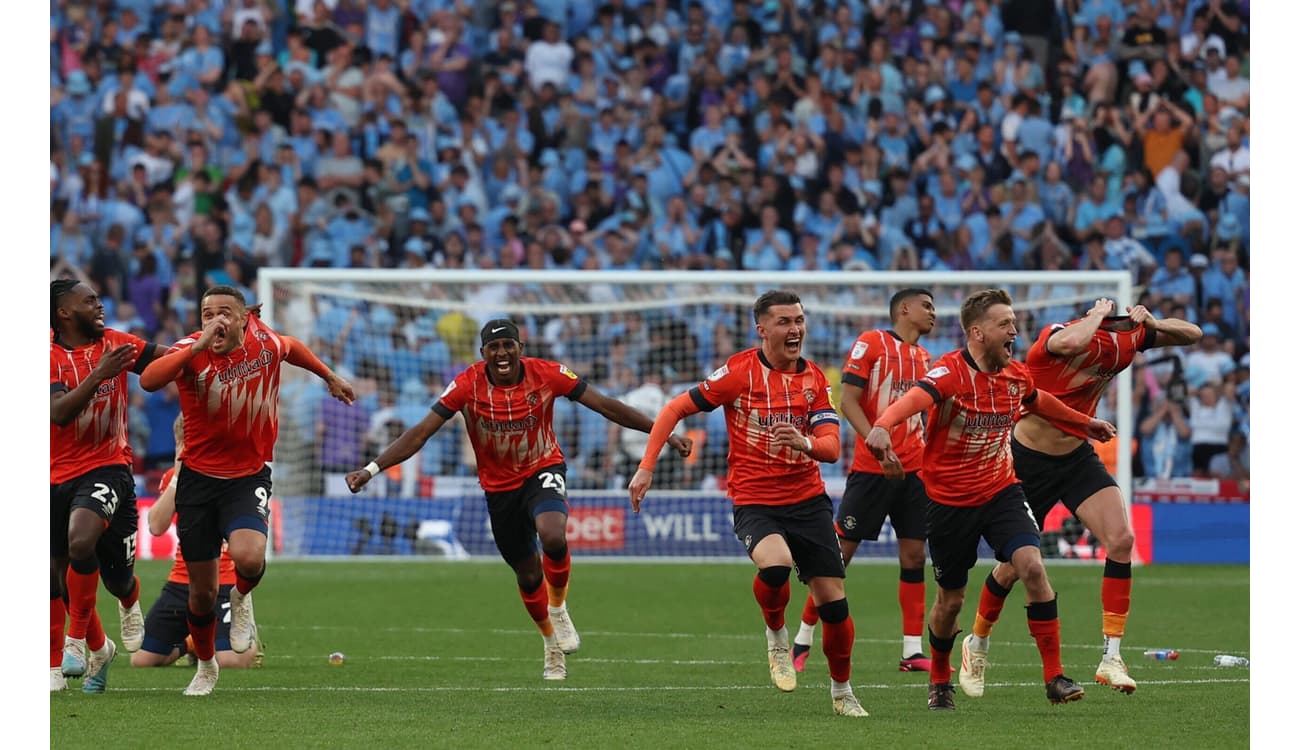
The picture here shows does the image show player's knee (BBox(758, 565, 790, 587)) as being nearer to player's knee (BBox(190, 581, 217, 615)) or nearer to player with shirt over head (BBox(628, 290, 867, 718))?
player with shirt over head (BBox(628, 290, 867, 718))

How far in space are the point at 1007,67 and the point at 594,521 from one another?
34.8 ft

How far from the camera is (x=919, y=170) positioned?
89.6 ft

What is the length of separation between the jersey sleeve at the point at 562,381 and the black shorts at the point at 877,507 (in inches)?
92.7

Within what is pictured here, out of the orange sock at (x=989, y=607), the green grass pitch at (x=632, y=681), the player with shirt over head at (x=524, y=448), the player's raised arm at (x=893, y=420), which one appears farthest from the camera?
the player with shirt over head at (x=524, y=448)

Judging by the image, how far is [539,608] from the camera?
40.8ft

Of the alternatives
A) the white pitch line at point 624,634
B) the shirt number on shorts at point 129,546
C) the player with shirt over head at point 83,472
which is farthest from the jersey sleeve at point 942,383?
the shirt number on shorts at point 129,546

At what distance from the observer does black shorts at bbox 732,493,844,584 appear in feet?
34.1

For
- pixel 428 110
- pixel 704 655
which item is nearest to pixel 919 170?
pixel 428 110

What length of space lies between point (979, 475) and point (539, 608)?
11.1ft

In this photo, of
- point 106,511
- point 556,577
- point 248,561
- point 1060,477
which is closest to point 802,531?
point 1060,477

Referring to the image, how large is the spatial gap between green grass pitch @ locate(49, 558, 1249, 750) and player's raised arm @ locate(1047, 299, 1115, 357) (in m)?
2.11

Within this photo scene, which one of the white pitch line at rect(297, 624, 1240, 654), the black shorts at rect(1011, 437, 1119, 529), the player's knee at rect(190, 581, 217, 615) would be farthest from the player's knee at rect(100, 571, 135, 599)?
the black shorts at rect(1011, 437, 1119, 529)

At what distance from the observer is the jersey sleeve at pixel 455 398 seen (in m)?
12.2

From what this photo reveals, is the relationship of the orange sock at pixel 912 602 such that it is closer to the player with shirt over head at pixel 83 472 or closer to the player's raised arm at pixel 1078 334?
the player's raised arm at pixel 1078 334
